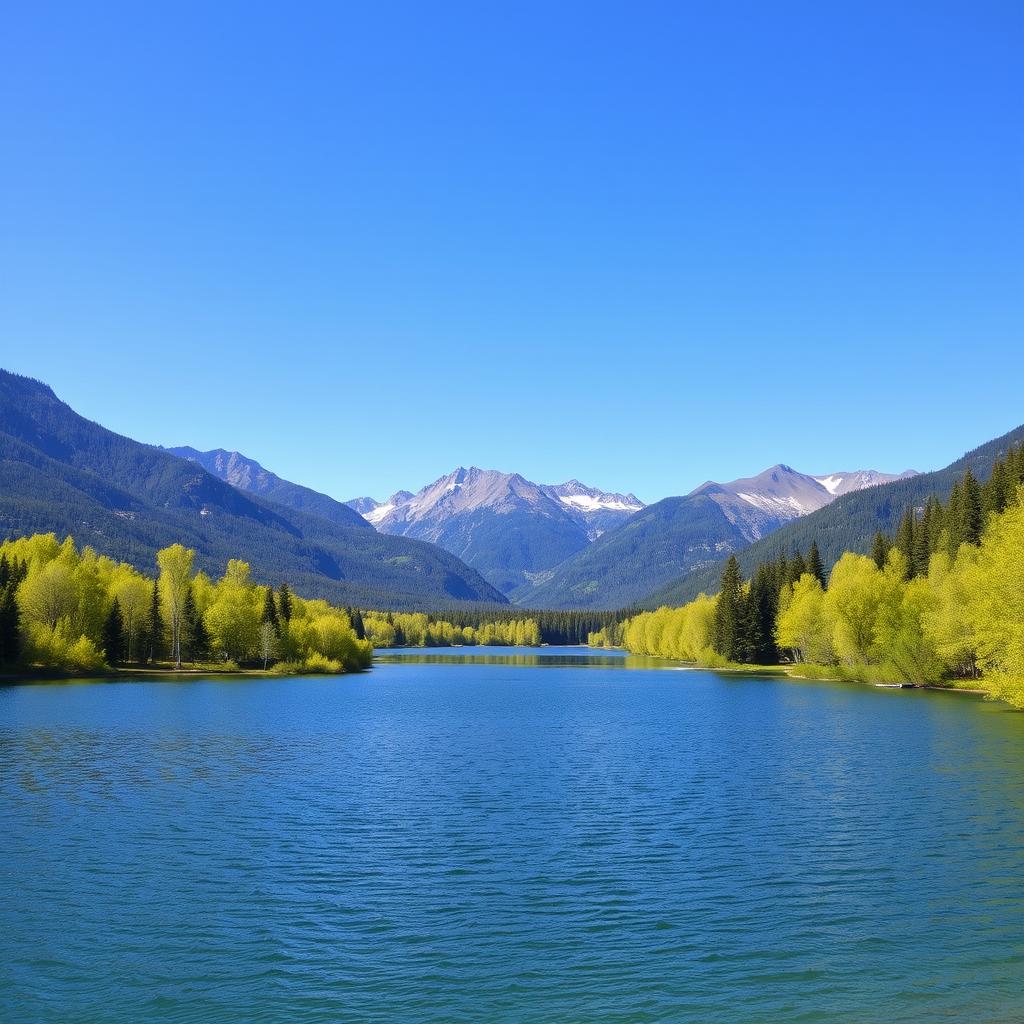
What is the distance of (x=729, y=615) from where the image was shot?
16125 cm

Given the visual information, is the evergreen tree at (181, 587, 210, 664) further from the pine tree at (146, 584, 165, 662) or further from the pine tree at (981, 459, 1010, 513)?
the pine tree at (981, 459, 1010, 513)

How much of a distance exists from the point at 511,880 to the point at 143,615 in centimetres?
12460

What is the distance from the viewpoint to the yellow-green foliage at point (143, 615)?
120 m

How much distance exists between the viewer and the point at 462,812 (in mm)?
38312

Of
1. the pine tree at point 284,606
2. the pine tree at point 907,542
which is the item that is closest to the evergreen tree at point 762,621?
the pine tree at point 907,542

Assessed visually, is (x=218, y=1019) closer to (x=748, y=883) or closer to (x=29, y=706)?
(x=748, y=883)

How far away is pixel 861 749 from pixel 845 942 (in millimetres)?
36565

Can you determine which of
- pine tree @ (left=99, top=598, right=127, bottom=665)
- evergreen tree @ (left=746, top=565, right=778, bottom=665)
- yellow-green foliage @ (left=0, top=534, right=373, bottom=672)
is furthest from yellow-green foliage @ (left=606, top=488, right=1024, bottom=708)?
pine tree @ (left=99, top=598, right=127, bottom=665)

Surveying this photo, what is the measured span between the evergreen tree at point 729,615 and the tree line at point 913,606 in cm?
17

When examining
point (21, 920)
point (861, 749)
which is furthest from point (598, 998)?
point (861, 749)

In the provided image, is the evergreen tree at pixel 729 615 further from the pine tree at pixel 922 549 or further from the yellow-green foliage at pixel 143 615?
the yellow-green foliage at pixel 143 615

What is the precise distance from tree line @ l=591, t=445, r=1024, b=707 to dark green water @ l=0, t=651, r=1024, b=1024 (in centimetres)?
1608

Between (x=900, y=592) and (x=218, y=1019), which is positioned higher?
(x=900, y=592)

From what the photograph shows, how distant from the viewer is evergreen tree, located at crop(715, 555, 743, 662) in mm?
159875
